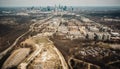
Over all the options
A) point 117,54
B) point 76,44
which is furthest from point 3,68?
point 117,54

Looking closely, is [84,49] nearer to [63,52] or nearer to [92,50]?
[92,50]

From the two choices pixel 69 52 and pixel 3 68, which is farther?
pixel 69 52

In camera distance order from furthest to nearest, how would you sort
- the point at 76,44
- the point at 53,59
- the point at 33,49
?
the point at 76,44
the point at 33,49
the point at 53,59

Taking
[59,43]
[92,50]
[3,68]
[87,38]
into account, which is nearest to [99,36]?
[87,38]

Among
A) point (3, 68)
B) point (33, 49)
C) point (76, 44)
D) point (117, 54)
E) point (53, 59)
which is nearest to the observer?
point (3, 68)

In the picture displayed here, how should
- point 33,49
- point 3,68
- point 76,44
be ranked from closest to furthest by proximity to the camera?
1. point 3,68
2. point 33,49
3. point 76,44

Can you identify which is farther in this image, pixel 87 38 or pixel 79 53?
pixel 87 38

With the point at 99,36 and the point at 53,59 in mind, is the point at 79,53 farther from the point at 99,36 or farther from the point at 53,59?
the point at 99,36

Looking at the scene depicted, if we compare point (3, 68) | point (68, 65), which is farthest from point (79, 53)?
point (3, 68)

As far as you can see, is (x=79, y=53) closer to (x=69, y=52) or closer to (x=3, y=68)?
(x=69, y=52)
